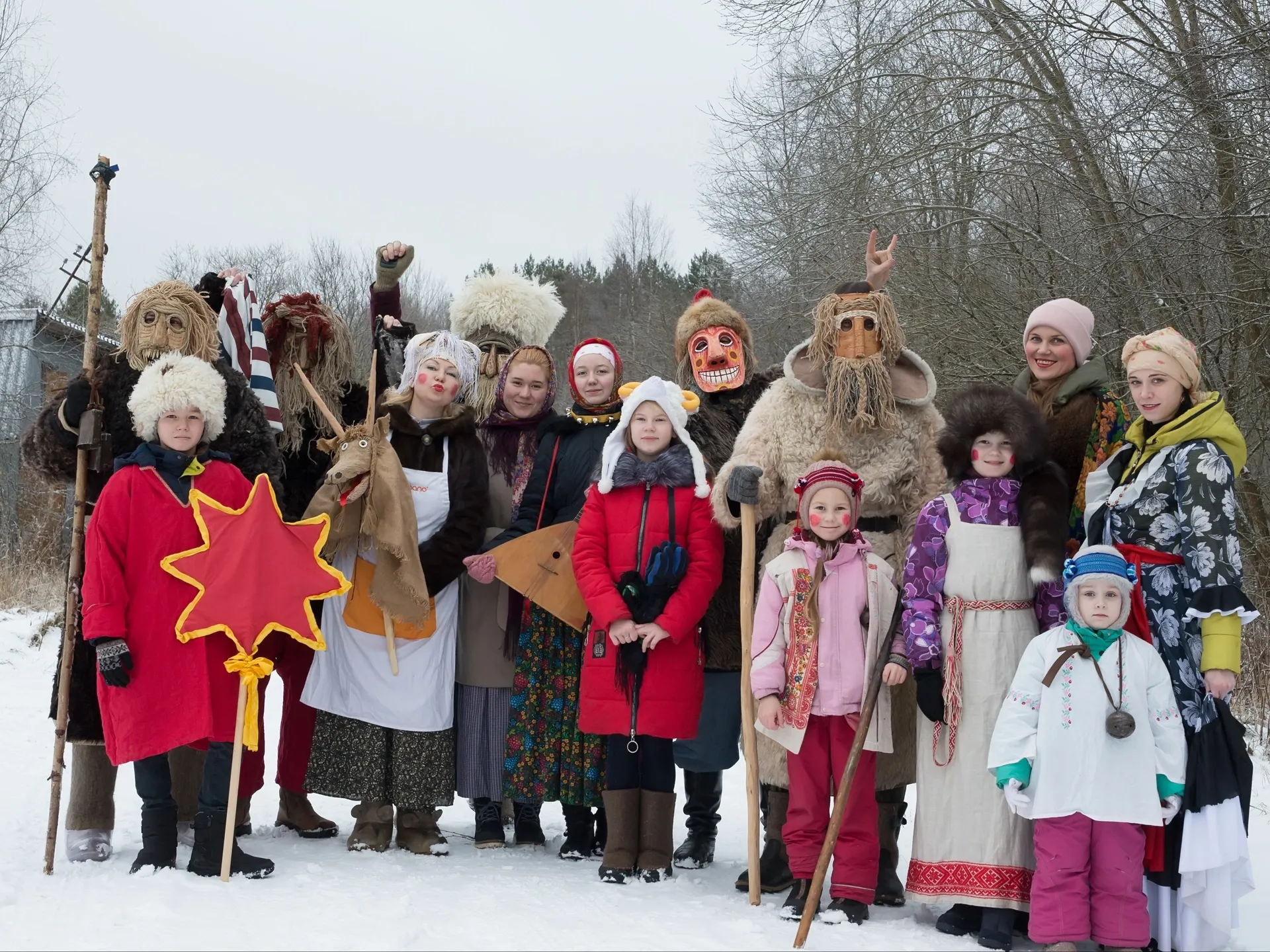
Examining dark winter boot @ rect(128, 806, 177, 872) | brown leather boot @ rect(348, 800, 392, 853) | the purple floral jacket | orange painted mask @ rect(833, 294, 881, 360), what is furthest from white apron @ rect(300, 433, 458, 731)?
the purple floral jacket

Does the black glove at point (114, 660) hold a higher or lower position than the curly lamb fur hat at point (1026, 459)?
lower

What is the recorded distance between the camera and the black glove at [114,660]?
4.11 metres

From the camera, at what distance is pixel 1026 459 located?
13.3ft

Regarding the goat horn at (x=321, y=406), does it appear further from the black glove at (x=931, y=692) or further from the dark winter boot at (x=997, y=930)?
the dark winter boot at (x=997, y=930)

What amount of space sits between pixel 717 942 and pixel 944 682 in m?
1.15

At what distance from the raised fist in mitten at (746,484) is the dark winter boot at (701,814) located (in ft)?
4.42

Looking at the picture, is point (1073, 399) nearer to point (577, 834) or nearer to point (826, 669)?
point (826, 669)

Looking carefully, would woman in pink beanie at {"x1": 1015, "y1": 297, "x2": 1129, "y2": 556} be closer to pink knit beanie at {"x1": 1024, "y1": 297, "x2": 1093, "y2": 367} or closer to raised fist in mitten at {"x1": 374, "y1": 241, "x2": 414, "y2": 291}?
pink knit beanie at {"x1": 1024, "y1": 297, "x2": 1093, "y2": 367}

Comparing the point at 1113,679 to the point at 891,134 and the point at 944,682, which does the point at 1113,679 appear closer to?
the point at 944,682

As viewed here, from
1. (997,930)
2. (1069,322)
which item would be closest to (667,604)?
(997,930)

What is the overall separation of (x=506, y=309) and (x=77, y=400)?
6.95ft

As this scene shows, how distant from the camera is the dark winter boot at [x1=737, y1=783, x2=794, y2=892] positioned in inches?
177

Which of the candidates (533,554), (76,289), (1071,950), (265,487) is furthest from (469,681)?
(76,289)

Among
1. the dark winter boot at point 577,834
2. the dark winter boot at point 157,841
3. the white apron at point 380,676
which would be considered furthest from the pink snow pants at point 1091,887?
the dark winter boot at point 157,841
